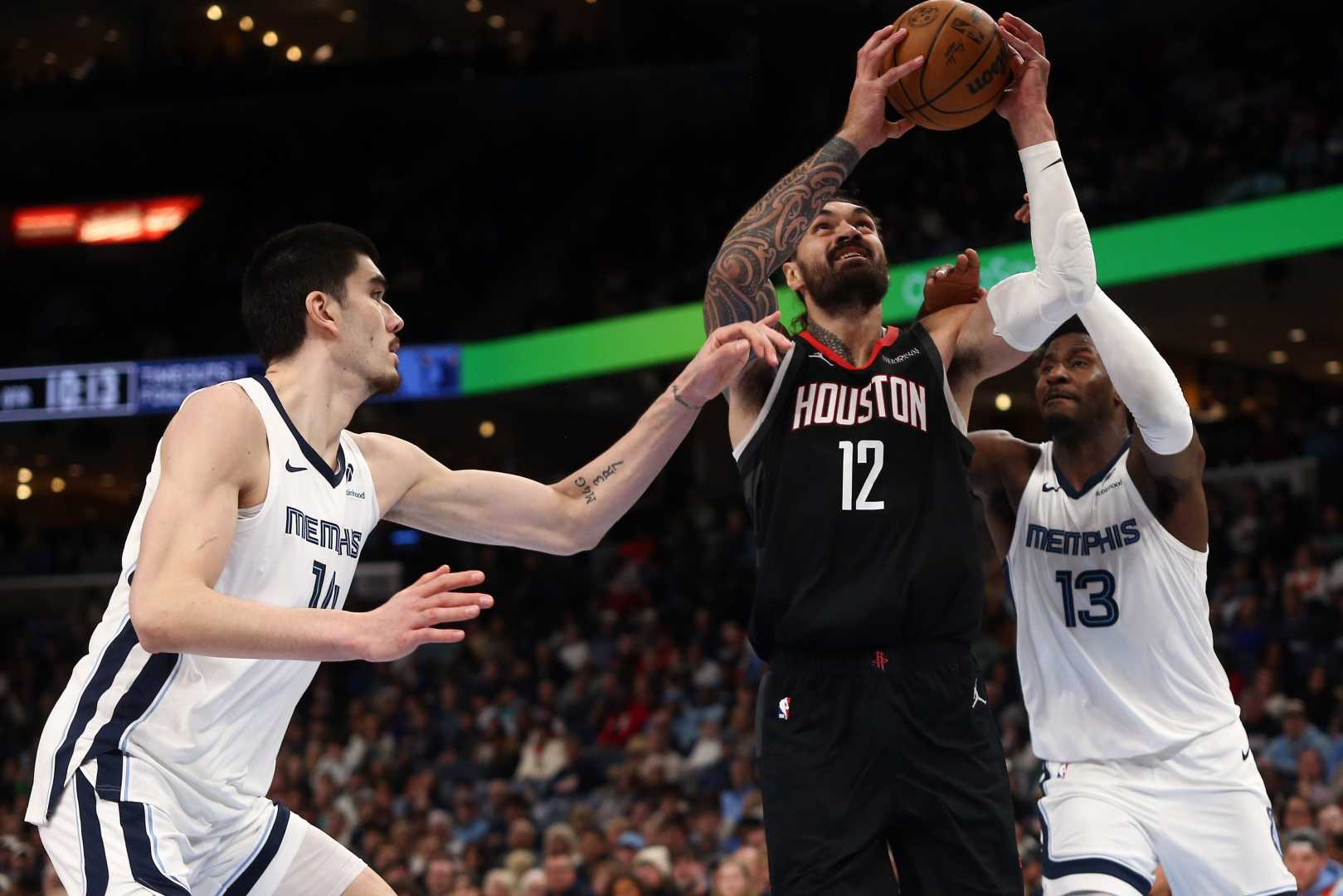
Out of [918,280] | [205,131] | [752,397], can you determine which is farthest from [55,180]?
[752,397]

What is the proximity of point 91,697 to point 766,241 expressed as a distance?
231 centimetres

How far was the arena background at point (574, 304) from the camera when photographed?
1430 cm

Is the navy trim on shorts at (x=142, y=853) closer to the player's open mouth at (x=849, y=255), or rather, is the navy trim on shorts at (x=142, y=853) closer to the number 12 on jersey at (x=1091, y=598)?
the player's open mouth at (x=849, y=255)

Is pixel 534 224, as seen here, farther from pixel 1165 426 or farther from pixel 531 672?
pixel 1165 426

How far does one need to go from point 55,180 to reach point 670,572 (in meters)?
14.7

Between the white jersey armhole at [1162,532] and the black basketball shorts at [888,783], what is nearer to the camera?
the black basketball shorts at [888,783]

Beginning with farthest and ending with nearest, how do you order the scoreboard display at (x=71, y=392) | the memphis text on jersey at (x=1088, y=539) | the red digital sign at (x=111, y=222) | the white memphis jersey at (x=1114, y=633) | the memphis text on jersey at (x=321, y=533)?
1. the red digital sign at (x=111, y=222)
2. the scoreboard display at (x=71, y=392)
3. the memphis text on jersey at (x=1088, y=539)
4. the white memphis jersey at (x=1114, y=633)
5. the memphis text on jersey at (x=321, y=533)

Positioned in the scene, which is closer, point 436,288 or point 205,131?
point 436,288

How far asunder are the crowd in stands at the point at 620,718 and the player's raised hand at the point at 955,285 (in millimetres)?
4378

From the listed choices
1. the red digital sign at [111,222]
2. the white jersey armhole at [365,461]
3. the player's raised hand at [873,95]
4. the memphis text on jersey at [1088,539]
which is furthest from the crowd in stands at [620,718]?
the red digital sign at [111,222]

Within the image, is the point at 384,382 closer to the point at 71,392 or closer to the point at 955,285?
A: the point at 955,285

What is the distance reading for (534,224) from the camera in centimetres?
2464

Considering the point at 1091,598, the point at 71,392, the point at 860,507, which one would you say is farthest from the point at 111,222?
the point at 860,507

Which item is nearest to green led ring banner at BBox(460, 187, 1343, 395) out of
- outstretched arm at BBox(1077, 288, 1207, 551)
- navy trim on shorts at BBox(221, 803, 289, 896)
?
outstretched arm at BBox(1077, 288, 1207, 551)
